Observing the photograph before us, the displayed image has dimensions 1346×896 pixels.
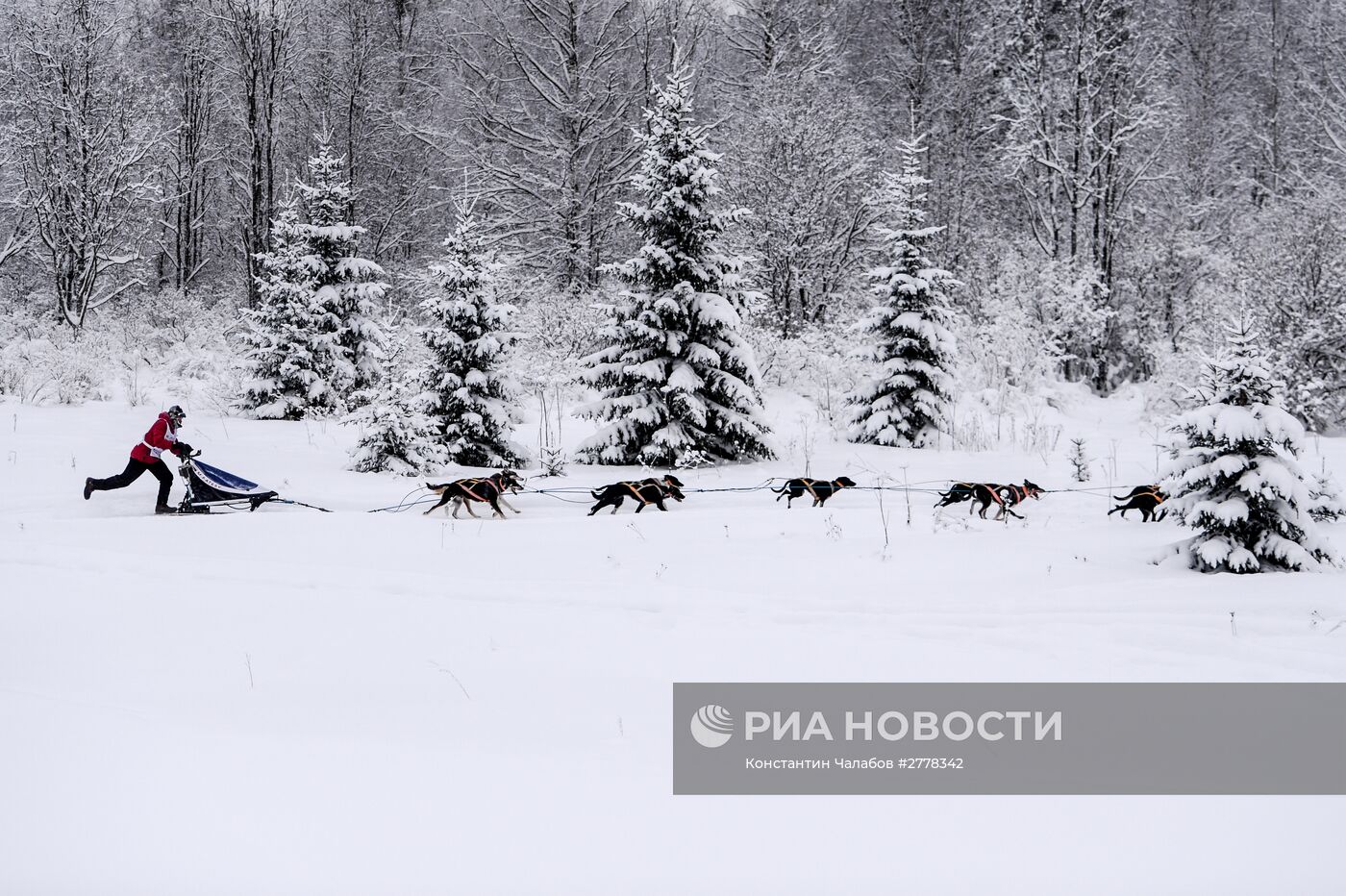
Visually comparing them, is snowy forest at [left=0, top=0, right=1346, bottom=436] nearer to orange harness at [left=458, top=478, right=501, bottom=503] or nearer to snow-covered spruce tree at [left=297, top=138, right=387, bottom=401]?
snow-covered spruce tree at [left=297, top=138, right=387, bottom=401]

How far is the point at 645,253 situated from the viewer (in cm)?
1040

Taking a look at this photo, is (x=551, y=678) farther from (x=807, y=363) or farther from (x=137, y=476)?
(x=807, y=363)

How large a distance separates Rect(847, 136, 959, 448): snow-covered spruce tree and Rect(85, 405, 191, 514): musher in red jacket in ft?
29.1

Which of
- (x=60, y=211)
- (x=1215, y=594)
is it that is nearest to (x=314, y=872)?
(x=1215, y=594)

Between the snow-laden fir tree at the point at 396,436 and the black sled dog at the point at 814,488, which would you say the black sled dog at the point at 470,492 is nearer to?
the snow-laden fir tree at the point at 396,436

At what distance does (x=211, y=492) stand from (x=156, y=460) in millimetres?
635

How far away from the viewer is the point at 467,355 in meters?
10.4

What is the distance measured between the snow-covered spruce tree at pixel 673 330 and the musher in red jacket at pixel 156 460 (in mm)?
4545

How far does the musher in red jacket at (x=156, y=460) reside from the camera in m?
7.91

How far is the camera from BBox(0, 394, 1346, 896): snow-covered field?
7.89 ft

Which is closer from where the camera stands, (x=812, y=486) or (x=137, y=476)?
(x=812, y=486)

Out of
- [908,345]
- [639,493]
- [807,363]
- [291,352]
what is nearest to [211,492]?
[639,493]

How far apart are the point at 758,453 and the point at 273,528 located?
627cm

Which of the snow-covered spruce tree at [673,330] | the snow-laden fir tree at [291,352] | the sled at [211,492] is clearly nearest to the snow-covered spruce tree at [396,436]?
the sled at [211,492]
